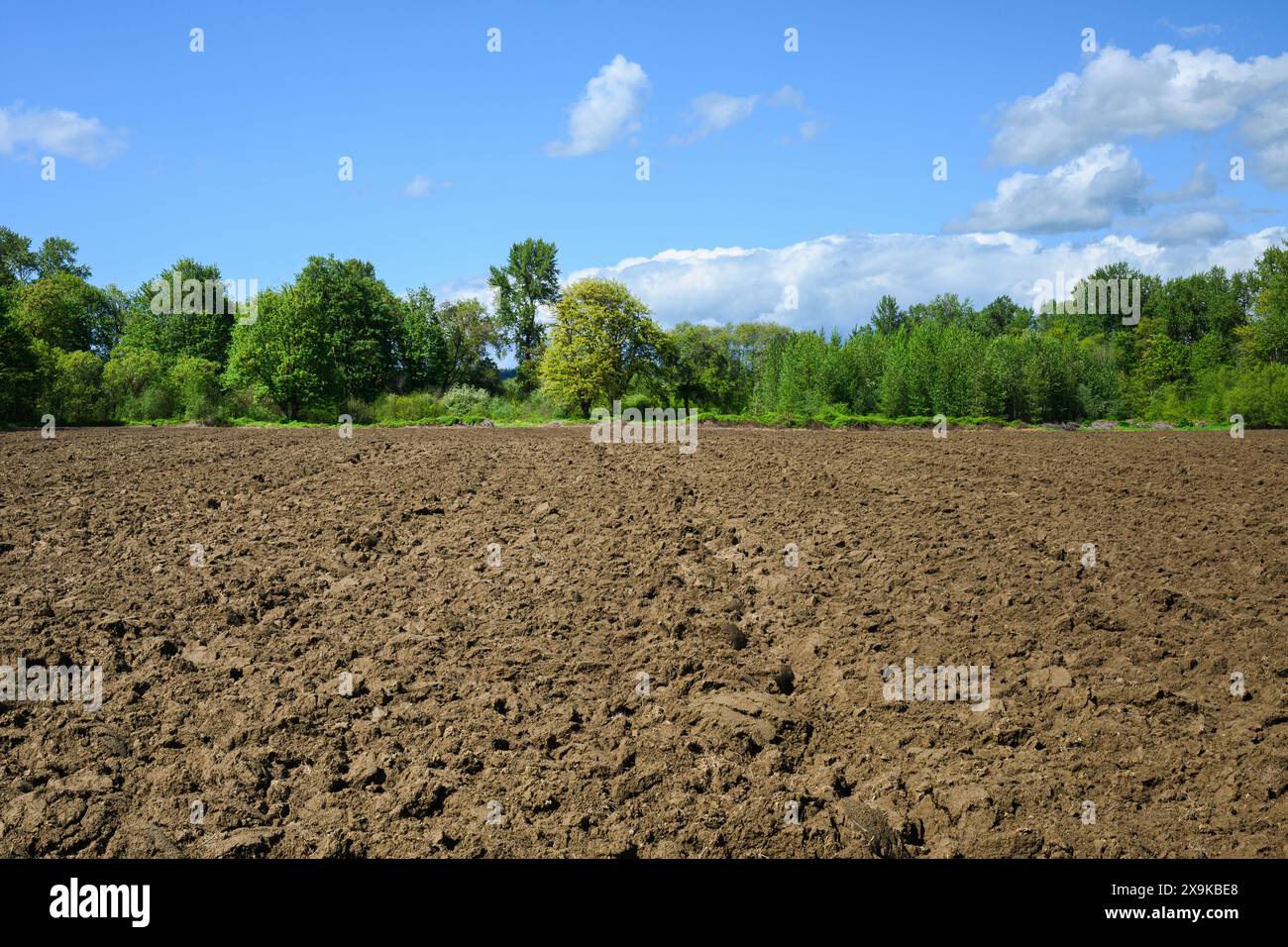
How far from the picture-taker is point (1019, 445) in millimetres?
20141

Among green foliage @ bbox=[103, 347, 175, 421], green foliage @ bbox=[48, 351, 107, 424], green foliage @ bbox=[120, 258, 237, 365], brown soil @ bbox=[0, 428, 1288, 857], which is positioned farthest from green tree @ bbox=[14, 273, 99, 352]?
brown soil @ bbox=[0, 428, 1288, 857]

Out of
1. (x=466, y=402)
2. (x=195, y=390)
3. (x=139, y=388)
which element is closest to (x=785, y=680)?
(x=466, y=402)

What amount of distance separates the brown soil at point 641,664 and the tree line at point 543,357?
19.2 meters

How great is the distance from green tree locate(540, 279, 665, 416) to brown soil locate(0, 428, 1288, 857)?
3402cm

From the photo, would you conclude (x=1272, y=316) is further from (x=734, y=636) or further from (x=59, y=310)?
(x=59, y=310)

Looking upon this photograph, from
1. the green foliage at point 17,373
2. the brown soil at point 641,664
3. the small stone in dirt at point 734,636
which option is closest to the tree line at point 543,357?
the green foliage at point 17,373

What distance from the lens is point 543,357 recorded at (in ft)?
181

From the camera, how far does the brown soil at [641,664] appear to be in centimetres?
552

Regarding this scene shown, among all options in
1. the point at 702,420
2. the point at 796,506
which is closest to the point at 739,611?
the point at 796,506

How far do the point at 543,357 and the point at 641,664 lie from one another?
48.6 meters

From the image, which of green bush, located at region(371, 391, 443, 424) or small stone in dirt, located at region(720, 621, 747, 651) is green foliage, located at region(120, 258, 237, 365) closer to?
green bush, located at region(371, 391, 443, 424)

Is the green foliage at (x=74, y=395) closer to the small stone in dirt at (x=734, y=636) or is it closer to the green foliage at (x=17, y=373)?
the green foliage at (x=17, y=373)

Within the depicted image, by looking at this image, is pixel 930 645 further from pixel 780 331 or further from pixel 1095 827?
pixel 780 331
